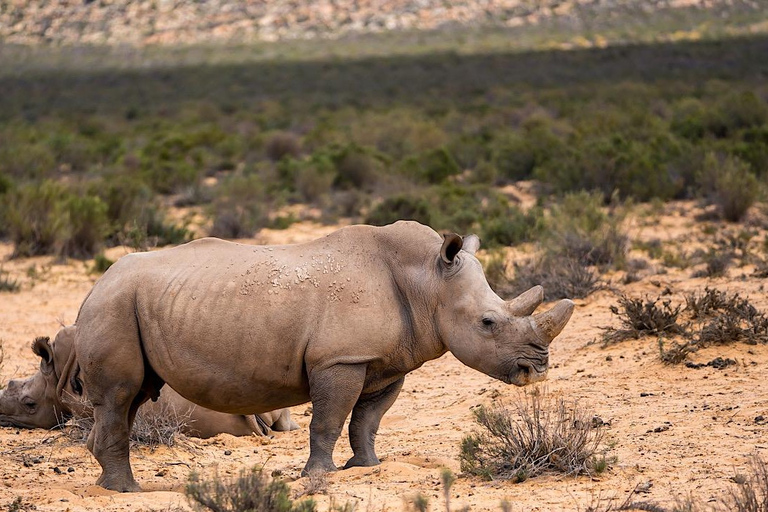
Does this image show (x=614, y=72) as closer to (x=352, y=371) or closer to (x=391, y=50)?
(x=391, y=50)

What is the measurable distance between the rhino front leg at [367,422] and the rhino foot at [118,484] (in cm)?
129

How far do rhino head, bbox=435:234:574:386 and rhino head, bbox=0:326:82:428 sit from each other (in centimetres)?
307

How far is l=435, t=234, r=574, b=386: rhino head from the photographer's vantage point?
6.09 m

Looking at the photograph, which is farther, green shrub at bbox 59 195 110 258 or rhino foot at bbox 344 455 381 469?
green shrub at bbox 59 195 110 258

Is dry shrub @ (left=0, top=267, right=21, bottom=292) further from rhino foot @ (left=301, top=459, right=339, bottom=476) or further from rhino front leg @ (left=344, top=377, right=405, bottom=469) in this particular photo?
rhino foot @ (left=301, top=459, right=339, bottom=476)

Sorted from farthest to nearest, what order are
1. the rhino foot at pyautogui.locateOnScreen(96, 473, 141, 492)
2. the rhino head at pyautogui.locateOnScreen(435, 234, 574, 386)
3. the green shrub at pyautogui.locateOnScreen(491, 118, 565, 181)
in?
1. the green shrub at pyautogui.locateOnScreen(491, 118, 565, 181)
2. the rhino foot at pyautogui.locateOnScreen(96, 473, 141, 492)
3. the rhino head at pyautogui.locateOnScreen(435, 234, 574, 386)

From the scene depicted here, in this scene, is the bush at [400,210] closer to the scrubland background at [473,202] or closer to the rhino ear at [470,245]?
the scrubland background at [473,202]

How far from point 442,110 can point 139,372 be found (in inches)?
1305

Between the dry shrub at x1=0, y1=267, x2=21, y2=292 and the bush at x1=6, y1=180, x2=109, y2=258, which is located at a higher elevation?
the dry shrub at x1=0, y1=267, x2=21, y2=292

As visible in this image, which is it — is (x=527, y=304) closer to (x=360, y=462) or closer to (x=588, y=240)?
(x=360, y=462)

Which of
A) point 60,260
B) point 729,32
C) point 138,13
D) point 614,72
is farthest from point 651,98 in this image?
point 138,13

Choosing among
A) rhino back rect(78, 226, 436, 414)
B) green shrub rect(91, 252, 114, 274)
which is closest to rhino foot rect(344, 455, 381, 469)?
rhino back rect(78, 226, 436, 414)

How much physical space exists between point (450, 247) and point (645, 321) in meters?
3.87

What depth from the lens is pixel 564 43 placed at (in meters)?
72.0
